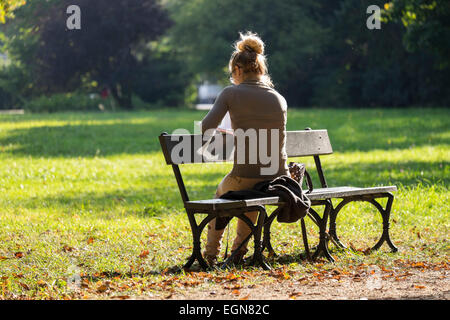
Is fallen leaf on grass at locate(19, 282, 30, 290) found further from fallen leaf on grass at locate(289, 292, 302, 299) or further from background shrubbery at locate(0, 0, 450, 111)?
background shrubbery at locate(0, 0, 450, 111)

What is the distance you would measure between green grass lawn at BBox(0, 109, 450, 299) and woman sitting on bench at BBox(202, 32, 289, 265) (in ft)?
2.67

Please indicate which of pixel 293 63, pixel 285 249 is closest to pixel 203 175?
pixel 285 249

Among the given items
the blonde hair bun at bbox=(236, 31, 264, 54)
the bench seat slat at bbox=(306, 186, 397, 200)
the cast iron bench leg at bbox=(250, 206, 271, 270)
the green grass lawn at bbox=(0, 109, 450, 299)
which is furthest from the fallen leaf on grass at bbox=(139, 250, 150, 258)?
the blonde hair bun at bbox=(236, 31, 264, 54)

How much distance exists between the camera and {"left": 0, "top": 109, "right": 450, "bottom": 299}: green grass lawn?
621 centimetres

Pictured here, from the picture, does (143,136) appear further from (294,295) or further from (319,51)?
(319,51)

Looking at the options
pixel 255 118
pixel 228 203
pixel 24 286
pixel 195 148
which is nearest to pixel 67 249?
pixel 24 286

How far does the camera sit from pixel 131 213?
30.9ft

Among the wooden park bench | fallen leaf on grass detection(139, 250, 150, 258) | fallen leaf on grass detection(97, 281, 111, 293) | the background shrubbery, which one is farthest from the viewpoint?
the background shrubbery

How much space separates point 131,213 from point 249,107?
3849mm

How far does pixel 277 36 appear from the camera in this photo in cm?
4725

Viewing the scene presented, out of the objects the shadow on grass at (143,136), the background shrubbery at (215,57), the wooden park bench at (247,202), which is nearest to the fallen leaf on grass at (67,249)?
the wooden park bench at (247,202)

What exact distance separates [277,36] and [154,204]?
38.4 metres

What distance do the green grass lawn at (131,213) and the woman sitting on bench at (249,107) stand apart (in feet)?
2.67
